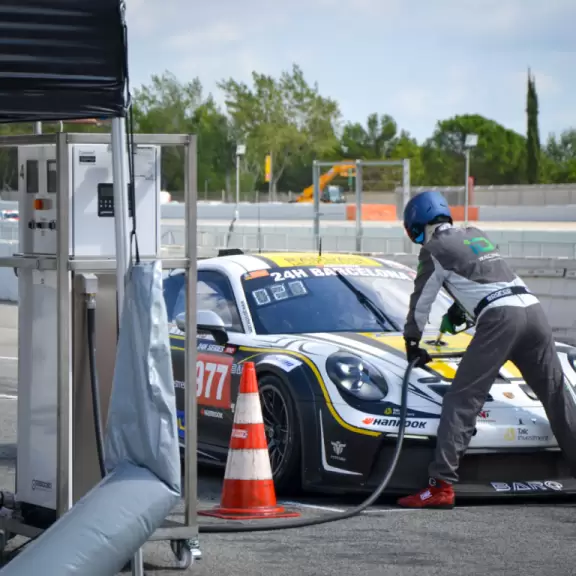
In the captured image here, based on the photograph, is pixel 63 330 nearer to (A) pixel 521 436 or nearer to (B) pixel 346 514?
(B) pixel 346 514

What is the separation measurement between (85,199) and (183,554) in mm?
1530

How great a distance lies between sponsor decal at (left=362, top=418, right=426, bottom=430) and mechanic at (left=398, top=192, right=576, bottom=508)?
160 millimetres

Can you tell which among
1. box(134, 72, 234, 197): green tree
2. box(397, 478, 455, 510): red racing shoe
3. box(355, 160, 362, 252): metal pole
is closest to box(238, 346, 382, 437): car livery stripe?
box(397, 478, 455, 510): red racing shoe

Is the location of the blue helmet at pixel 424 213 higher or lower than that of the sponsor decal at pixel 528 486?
higher

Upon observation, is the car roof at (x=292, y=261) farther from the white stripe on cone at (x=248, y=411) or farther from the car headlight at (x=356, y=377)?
the white stripe on cone at (x=248, y=411)

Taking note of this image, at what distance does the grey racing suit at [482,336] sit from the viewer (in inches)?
256

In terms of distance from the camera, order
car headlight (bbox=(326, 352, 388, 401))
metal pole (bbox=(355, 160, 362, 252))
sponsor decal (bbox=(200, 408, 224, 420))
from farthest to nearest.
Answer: metal pole (bbox=(355, 160, 362, 252)), sponsor decal (bbox=(200, 408, 224, 420)), car headlight (bbox=(326, 352, 388, 401))

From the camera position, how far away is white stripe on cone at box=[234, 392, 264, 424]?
256 inches

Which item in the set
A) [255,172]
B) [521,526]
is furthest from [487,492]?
[255,172]

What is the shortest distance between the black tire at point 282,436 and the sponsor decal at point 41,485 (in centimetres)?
183

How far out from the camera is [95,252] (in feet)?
17.0

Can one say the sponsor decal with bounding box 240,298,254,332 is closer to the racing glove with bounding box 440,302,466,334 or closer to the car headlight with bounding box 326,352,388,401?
the car headlight with bounding box 326,352,388,401

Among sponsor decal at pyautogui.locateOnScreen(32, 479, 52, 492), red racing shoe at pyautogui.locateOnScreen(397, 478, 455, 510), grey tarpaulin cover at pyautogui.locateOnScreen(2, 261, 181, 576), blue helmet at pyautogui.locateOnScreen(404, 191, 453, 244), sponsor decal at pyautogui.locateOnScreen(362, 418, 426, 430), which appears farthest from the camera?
blue helmet at pyautogui.locateOnScreen(404, 191, 453, 244)

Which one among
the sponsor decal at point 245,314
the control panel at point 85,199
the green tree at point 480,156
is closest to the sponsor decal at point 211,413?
the sponsor decal at point 245,314
